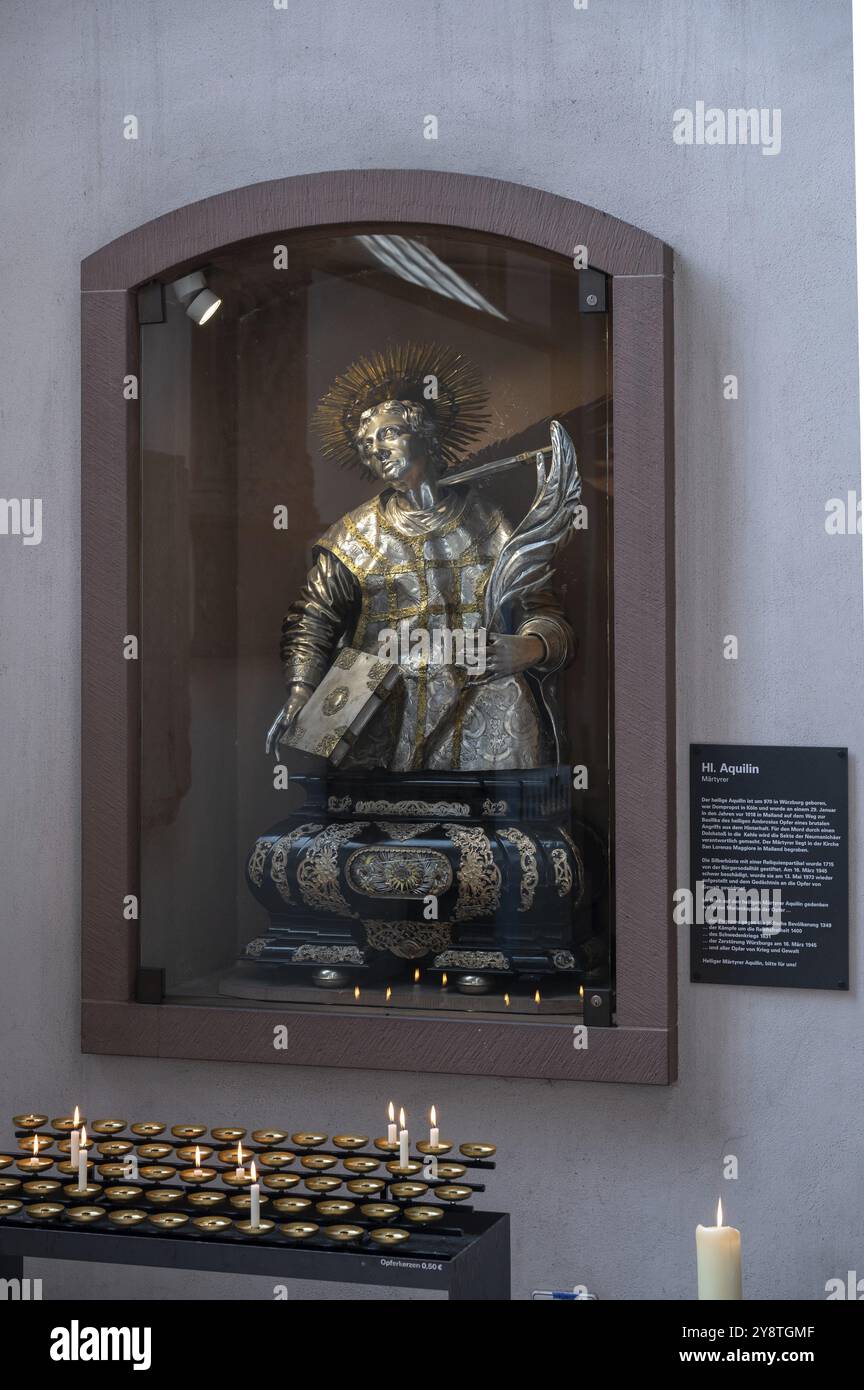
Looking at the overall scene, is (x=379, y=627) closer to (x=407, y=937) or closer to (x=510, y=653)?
(x=510, y=653)

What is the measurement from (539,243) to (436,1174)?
71.3 inches

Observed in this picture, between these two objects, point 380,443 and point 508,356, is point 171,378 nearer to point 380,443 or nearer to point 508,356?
point 380,443

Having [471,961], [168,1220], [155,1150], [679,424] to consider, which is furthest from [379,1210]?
[679,424]

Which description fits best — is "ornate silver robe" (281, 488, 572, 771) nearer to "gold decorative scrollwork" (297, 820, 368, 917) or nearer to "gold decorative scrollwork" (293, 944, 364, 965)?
"gold decorative scrollwork" (297, 820, 368, 917)

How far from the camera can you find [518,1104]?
322 centimetres

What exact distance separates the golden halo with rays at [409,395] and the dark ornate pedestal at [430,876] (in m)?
0.69

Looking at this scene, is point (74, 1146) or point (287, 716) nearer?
point (74, 1146)

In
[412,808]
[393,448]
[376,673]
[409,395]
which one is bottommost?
[412,808]

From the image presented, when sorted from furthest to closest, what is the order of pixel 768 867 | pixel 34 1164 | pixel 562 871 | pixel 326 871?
pixel 326 871 < pixel 562 871 < pixel 768 867 < pixel 34 1164

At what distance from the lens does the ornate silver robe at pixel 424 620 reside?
10.8ft

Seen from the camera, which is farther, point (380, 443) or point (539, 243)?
point (380, 443)

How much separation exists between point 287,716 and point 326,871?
0.34 m

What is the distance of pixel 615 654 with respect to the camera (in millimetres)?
3148
